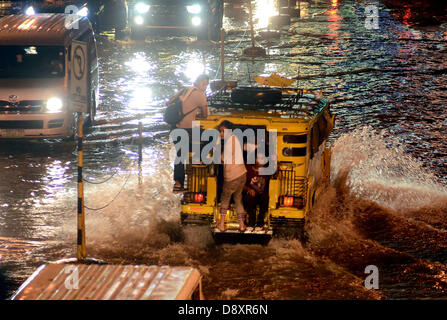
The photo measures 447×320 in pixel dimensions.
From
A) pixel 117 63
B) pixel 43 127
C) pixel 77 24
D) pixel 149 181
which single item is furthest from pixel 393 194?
pixel 117 63

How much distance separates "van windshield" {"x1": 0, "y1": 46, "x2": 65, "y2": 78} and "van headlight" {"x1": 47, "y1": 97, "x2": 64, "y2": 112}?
702 mm

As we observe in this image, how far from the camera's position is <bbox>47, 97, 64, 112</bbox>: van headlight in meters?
12.7

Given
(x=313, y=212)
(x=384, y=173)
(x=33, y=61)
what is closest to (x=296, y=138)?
(x=313, y=212)

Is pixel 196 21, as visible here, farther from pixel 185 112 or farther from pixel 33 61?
pixel 185 112

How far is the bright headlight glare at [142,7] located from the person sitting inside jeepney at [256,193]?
16.5m

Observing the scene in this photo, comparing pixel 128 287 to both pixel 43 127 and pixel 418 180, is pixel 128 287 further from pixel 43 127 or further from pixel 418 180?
pixel 43 127

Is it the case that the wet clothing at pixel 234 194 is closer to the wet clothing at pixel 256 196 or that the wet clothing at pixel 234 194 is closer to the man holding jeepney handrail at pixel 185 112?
the wet clothing at pixel 256 196

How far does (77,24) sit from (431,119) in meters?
8.55

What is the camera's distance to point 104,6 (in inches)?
1076

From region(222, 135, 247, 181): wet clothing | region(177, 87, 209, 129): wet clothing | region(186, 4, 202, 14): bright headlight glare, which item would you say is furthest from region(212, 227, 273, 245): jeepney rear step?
region(186, 4, 202, 14): bright headlight glare

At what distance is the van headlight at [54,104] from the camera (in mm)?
12695

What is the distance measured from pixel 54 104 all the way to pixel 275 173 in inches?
260

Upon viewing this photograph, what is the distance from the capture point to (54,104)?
1273 cm

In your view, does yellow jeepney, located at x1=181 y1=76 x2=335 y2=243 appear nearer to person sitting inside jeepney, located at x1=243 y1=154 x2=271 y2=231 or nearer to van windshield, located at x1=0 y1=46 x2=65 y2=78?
person sitting inside jeepney, located at x1=243 y1=154 x2=271 y2=231
